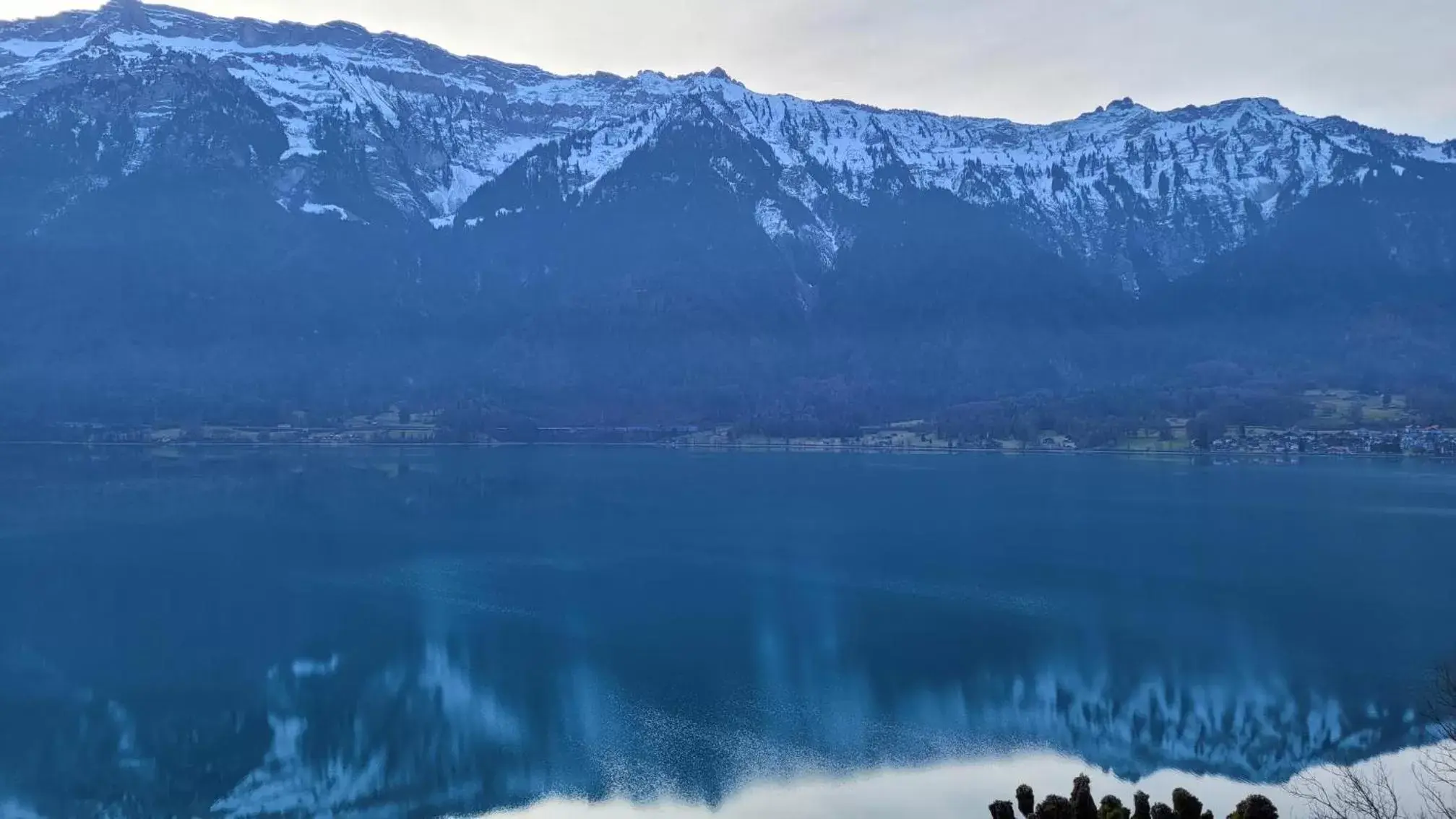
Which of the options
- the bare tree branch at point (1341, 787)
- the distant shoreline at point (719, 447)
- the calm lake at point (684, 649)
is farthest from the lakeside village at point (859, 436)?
the bare tree branch at point (1341, 787)

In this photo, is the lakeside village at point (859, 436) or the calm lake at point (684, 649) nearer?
the calm lake at point (684, 649)

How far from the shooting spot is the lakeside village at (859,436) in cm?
11975

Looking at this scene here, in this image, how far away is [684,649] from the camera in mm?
36625

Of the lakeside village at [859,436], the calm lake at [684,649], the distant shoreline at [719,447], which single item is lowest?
the calm lake at [684,649]

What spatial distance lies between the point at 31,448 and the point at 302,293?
195ft

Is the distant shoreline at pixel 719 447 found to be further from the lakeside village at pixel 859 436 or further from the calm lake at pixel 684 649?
the calm lake at pixel 684 649

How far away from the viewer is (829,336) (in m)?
194

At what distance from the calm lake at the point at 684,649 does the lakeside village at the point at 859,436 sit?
45.1 metres

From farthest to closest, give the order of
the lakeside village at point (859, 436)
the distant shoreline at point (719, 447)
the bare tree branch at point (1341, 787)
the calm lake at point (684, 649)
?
the distant shoreline at point (719, 447) → the lakeside village at point (859, 436) → the calm lake at point (684, 649) → the bare tree branch at point (1341, 787)

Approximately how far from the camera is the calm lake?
25828 mm

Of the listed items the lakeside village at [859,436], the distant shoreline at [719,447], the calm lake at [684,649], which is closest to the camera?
the calm lake at [684,649]

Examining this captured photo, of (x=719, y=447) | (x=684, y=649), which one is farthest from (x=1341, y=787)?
(x=719, y=447)

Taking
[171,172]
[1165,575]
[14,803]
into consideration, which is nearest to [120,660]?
[14,803]

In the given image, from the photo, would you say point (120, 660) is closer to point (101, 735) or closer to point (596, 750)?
point (101, 735)
